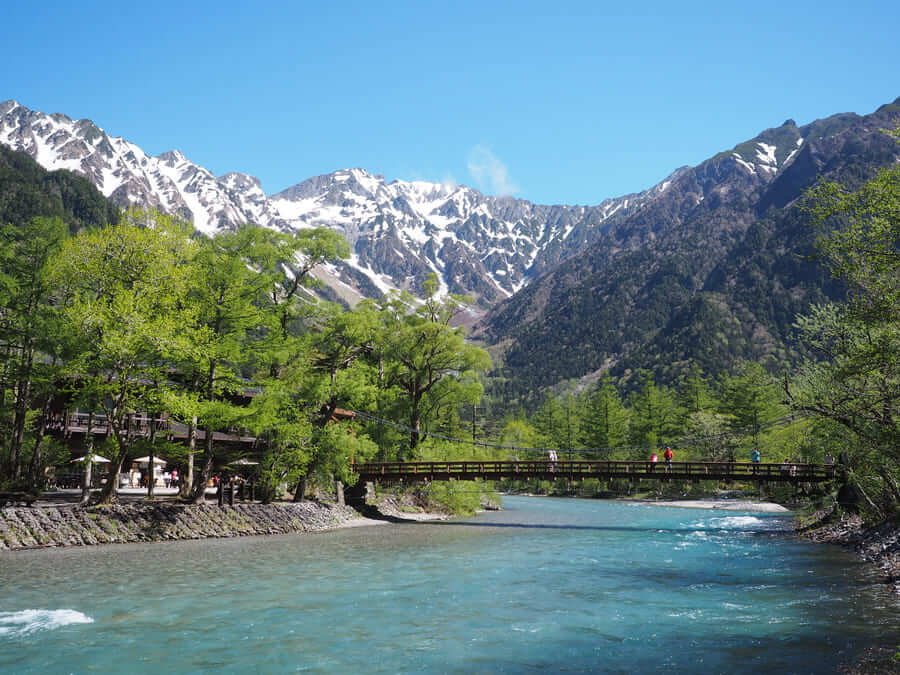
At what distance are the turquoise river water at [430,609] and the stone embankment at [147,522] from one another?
1376mm

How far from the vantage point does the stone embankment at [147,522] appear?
25.8 m

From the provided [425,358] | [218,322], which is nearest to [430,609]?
[218,322]

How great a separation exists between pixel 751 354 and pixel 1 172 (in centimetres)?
20708

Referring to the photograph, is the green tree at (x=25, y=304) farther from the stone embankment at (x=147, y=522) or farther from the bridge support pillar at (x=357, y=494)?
the bridge support pillar at (x=357, y=494)

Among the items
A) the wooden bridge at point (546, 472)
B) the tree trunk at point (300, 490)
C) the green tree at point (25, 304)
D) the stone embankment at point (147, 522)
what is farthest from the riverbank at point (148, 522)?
the green tree at point (25, 304)

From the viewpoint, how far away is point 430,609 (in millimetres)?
17219

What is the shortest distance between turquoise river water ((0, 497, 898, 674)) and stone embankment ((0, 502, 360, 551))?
1376mm

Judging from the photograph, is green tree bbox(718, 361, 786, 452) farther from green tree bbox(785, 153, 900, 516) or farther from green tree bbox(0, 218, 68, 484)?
green tree bbox(0, 218, 68, 484)

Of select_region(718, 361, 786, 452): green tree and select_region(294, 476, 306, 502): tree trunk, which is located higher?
select_region(718, 361, 786, 452): green tree

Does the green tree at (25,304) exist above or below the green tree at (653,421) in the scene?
above

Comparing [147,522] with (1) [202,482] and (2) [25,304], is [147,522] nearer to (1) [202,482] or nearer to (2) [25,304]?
(1) [202,482]

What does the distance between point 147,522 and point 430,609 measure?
1835cm

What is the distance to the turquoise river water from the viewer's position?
41.3 feet

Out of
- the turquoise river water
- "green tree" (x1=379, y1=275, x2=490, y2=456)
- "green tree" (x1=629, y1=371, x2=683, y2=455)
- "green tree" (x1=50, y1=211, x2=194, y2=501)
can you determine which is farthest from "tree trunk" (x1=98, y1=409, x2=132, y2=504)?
"green tree" (x1=629, y1=371, x2=683, y2=455)
